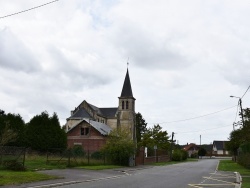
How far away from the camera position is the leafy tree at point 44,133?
162 feet

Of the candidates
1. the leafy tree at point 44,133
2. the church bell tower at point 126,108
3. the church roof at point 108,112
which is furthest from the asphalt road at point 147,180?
the church roof at point 108,112

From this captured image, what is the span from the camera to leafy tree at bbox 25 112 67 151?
49.5m

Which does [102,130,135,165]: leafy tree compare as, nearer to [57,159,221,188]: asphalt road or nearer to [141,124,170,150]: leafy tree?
[57,159,221,188]: asphalt road

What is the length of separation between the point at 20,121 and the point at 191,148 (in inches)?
5467

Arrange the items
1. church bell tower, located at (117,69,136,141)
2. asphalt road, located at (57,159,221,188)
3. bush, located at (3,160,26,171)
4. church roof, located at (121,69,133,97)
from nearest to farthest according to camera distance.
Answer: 1. asphalt road, located at (57,159,221,188)
2. bush, located at (3,160,26,171)
3. church bell tower, located at (117,69,136,141)
4. church roof, located at (121,69,133,97)

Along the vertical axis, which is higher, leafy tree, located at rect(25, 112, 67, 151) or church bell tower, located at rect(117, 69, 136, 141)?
church bell tower, located at rect(117, 69, 136, 141)

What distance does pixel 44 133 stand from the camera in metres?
50.2

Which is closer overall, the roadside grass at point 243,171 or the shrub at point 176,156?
the roadside grass at point 243,171

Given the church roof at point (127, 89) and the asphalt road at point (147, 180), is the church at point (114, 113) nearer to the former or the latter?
the church roof at point (127, 89)

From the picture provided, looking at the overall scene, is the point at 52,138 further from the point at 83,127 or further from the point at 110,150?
the point at 83,127

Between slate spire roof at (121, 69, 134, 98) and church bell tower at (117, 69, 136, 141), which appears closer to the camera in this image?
church bell tower at (117, 69, 136, 141)

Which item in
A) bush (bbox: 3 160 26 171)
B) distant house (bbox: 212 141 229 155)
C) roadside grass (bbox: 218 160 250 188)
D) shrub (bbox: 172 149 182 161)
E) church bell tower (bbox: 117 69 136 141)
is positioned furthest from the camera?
distant house (bbox: 212 141 229 155)


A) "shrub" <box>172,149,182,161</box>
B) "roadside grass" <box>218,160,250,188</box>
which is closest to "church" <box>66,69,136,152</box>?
"shrub" <box>172,149,182,161</box>

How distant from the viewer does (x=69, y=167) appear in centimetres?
3331
